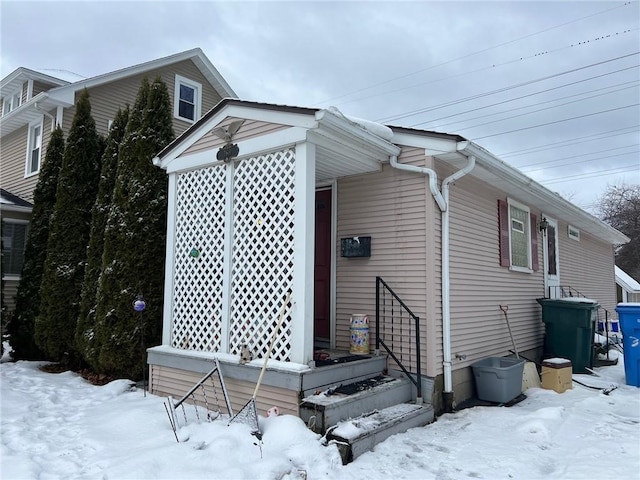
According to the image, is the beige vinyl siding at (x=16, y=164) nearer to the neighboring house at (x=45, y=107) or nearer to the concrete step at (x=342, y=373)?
the neighboring house at (x=45, y=107)

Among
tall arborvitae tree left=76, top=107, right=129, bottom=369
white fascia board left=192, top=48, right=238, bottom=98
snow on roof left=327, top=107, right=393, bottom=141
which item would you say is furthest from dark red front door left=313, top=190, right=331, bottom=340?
white fascia board left=192, top=48, right=238, bottom=98

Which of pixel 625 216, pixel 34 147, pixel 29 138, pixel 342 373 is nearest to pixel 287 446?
pixel 342 373

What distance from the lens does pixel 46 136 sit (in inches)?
409

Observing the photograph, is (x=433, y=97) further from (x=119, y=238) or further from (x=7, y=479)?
(x=7, y=479)

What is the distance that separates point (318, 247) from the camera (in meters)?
5.88

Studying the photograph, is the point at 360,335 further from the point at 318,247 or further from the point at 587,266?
the point at 587,266

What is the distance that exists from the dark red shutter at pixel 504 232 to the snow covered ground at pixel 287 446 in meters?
2.27

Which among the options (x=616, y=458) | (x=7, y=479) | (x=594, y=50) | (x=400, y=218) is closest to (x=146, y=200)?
(x=400, y=218)

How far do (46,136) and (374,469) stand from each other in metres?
10.6

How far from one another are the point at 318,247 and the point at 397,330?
5.09 feet

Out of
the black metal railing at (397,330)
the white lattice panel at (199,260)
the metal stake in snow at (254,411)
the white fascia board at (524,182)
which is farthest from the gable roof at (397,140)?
the metal stake in snow at (254,411)

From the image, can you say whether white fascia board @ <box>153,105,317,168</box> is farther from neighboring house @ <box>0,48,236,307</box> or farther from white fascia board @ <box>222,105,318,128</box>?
neighboring house @ <box>0,48,236,307</box>

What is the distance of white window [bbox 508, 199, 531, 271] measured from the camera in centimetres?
695

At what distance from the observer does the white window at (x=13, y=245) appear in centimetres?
948
